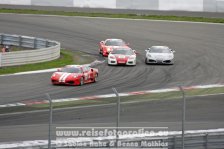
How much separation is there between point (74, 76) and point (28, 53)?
25.4ft

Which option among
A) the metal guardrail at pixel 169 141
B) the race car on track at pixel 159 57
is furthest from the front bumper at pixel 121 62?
the metal guardrail at pixel 169 141

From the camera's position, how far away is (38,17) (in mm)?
62594

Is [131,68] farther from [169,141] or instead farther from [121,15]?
[121,15]

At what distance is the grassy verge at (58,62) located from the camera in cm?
3912

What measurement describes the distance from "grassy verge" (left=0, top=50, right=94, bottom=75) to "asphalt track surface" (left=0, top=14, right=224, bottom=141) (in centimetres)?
127

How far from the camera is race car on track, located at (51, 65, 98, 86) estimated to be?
34031 millimetres

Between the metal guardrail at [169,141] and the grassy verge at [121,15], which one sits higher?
the metal guardrail at [169,141]

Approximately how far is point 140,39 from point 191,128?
32030 millimetres

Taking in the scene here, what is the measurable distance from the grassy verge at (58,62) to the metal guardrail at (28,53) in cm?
36

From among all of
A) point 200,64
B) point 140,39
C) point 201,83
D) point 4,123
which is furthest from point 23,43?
point 4,123

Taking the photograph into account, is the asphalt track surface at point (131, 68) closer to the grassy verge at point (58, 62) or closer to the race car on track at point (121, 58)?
the race car on track at point (121, 58)

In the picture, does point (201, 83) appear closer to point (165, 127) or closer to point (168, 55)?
point (168, 55)

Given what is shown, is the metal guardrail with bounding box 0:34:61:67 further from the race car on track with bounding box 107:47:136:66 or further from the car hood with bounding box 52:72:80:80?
the car hood with bounding box 52:72:80:80

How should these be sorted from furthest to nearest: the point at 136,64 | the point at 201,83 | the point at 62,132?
1. the point at 136,64
2. the point at 201,83
3. the point at 62,132
